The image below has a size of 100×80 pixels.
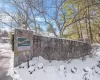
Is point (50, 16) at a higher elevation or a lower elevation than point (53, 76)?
higher

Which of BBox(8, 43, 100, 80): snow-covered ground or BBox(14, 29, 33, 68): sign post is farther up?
Answer: BBox(14, 29, 33, 68): sign post

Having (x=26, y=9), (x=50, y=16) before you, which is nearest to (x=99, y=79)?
(x=50, y=16)

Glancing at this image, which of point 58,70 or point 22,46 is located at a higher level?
point 22,46

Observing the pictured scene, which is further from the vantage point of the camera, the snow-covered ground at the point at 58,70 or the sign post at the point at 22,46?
the sign post at the point at 22,46

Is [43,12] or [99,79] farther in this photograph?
[43,12]

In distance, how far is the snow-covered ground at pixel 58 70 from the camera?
571 centimetres

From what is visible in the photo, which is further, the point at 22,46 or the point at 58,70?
the point at 22,46

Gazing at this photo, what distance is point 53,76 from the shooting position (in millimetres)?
5707

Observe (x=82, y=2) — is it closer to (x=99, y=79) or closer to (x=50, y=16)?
(x=50, y=16)

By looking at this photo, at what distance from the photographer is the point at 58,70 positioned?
6.16 metres

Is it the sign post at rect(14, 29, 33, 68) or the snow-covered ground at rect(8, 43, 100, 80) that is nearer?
the snow-covered ground at rect(8, 43, 100, 80)

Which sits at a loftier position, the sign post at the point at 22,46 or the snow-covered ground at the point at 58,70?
the sign post at the point at 22,46

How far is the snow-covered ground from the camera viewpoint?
571 centimetres

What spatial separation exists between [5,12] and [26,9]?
327cm
